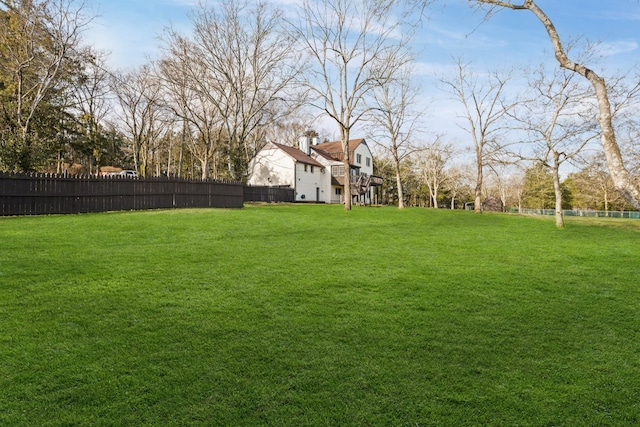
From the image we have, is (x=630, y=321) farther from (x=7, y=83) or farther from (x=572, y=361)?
(x=7, y=83)

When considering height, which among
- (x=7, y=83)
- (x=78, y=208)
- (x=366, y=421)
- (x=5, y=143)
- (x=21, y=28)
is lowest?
(x=366, y=421)

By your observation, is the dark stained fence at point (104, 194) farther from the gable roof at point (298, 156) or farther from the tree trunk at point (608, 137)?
the gable roof at point (298, 156)

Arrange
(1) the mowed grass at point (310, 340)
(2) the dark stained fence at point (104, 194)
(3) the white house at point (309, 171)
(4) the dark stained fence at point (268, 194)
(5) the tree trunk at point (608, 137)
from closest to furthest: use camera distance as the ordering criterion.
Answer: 1. (1) the mowed grass at point (310, 340)
2. (5) the tree trunk at point (608, 137)
3. (2) the dark stained fence at point (104, 194)
4. (4) the dark stained fence at point (268, 194)
5. (3) the white house at point (309, 171)

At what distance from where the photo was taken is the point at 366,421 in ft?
8.23

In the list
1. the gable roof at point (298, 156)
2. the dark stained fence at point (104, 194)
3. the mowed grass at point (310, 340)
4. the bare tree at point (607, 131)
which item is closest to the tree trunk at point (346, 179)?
the dark stained fence at point (104, 194)

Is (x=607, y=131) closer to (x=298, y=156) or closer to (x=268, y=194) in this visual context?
(x=268, y=194)

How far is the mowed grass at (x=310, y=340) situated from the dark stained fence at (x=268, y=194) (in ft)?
85.3

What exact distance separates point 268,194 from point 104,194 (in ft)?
62.7

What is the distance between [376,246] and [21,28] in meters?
24.2

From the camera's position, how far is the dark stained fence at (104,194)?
14125 millimetres

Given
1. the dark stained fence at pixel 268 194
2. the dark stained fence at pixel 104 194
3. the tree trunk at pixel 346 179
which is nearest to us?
the dark stained fence at pixel 104 194

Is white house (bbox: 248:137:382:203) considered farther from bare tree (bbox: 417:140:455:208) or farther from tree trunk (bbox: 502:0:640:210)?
tree trunk (bbox: 502:0:640:210)

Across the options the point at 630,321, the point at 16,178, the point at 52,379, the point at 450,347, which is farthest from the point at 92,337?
the point at 16,178

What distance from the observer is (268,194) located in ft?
115
